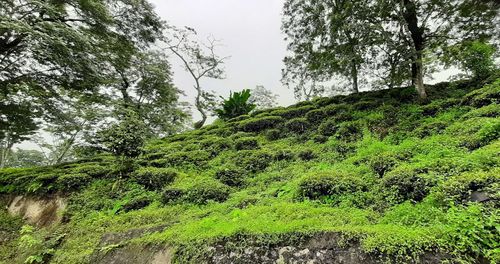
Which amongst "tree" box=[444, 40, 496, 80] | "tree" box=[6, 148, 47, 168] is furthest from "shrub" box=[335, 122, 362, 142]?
"tree" box=[6, 148, 47, 168]

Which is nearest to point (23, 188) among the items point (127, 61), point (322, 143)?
point (127, 61)

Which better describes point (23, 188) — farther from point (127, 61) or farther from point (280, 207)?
point (280, 207)

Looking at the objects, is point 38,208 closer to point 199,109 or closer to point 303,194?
point 303,194

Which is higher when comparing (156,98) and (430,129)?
(156,98)

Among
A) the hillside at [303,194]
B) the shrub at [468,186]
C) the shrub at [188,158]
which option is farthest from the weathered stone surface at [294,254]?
the shrub at [188,158]

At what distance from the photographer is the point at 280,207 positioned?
4.45 meters

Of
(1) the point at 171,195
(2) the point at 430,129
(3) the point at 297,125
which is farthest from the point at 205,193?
(2) the point at 430,129

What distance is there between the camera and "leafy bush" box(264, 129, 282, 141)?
9.35m

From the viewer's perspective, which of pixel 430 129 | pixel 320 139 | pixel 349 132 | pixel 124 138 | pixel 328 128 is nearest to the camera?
pixel 430 129

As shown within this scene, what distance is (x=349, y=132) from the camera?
7.77 m

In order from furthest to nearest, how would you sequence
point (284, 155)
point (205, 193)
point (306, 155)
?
point (284, 155) → point (306, 155) → point (205, 193)

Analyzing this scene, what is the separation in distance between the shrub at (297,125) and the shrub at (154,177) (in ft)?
14.4

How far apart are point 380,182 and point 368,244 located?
1902mm

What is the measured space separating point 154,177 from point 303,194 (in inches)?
155
